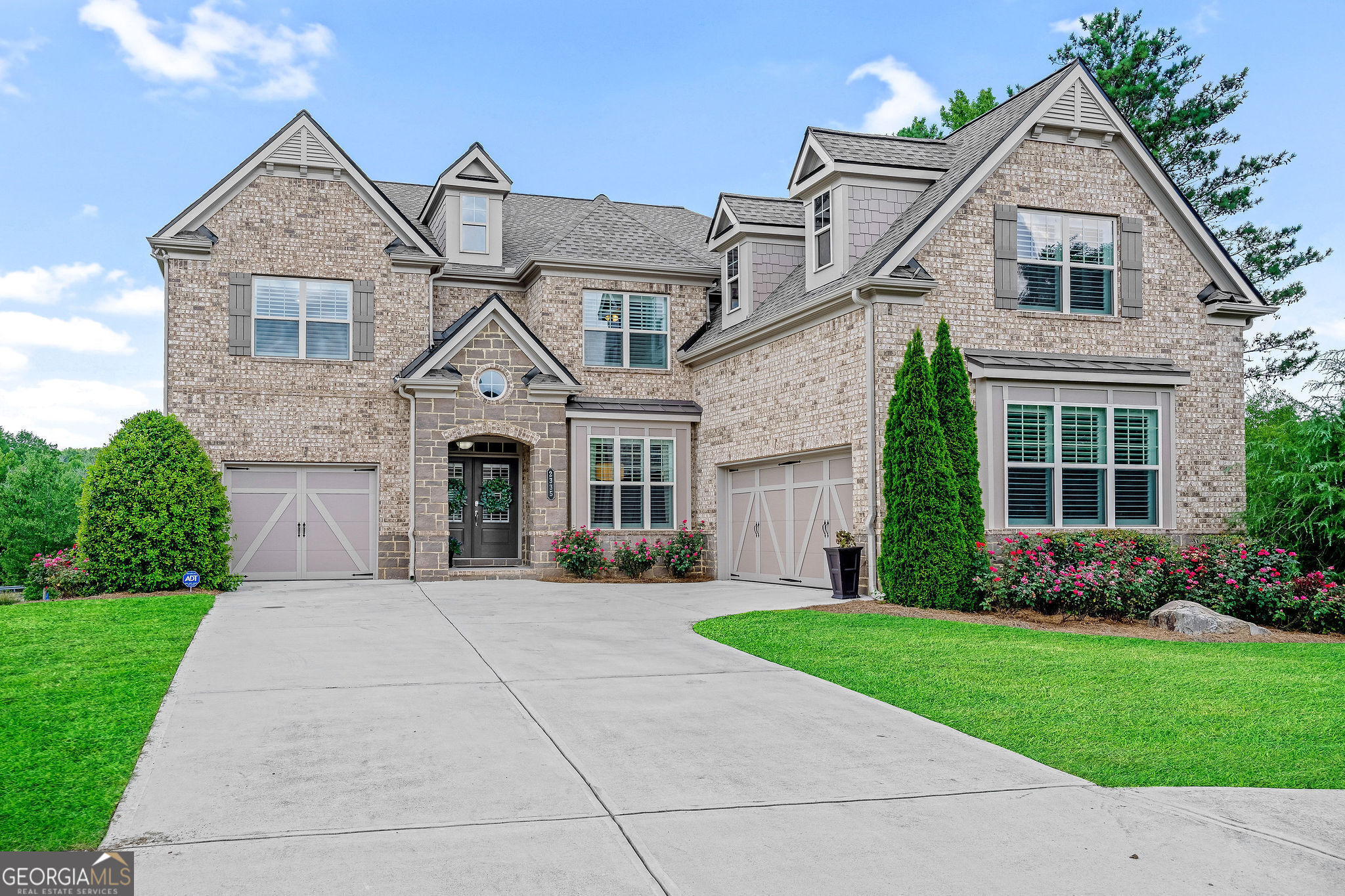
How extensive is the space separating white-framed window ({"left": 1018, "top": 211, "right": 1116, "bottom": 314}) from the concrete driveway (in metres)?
10.0

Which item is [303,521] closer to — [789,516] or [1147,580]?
[789,516]

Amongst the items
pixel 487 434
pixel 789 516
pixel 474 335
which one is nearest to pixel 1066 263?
pixel 789 516

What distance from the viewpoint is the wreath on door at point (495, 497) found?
21359mm

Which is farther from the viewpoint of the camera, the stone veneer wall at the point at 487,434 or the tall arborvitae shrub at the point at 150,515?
the stone veneer wall at the point at 487,434

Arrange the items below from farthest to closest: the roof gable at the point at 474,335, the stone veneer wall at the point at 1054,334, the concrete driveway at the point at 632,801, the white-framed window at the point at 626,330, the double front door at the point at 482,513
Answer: the double front door at the point at 482,513
the white-framed window at the point at 626,330
the roof gable at the point at 474,335
the stone veneer wall at the point at 1054,334
the concrete driveway at the point at 632,801

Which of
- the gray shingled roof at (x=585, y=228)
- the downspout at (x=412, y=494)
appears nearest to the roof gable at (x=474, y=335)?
the downspout at (x=412, y=494)

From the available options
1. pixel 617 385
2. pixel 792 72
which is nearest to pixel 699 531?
pixel 617 385

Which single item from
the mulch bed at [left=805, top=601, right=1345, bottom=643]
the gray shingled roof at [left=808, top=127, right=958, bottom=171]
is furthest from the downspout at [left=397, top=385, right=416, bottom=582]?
the gray shingled roof at [left=808, top=127, right=958, bottom=171]

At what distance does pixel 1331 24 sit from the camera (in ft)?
52.9

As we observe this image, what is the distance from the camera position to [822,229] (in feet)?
57.9

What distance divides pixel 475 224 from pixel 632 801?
17972 mm

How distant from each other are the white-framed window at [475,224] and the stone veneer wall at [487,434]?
3.16m

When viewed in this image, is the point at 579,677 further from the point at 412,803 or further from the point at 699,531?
the point at 699,531

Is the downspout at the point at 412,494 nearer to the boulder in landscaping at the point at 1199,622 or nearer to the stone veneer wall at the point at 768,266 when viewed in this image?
the stone veneer wall at the point at 768,266
